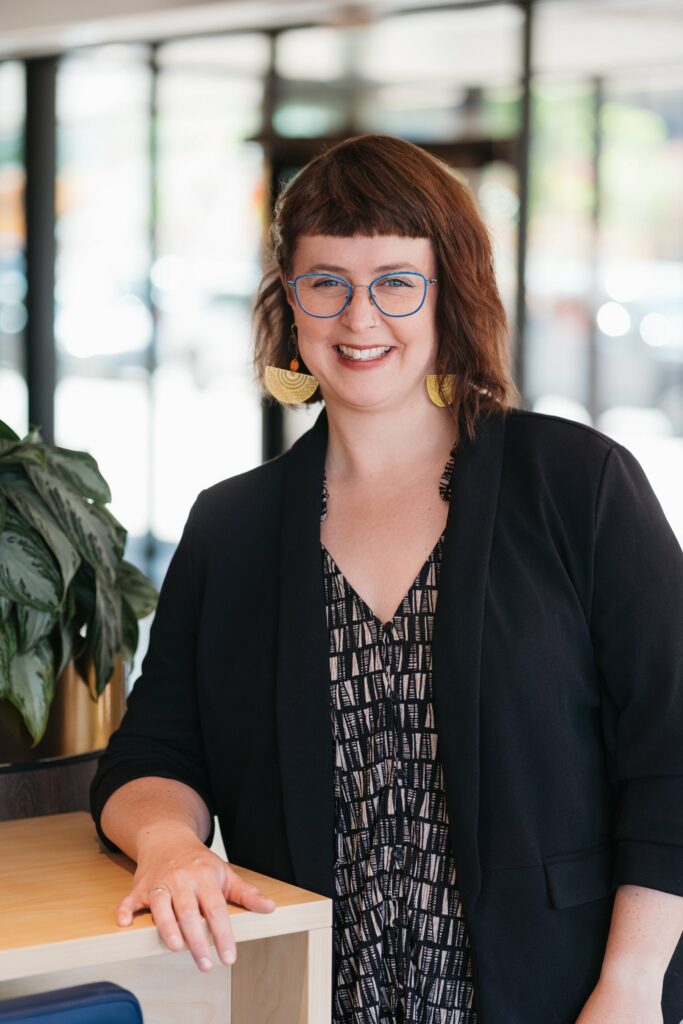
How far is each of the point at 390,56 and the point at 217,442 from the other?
255 cm

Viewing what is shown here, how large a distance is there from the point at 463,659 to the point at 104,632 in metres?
0.69

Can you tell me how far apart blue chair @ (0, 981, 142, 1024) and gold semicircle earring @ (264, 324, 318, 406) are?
2.79 feet

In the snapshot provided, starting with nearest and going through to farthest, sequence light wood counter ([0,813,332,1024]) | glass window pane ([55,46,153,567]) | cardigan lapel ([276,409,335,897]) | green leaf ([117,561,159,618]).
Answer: light wood counter ([0,813,332,1024])
cardigan lapel ([276,409,335,897])
green leaf ([117,561,159,618])
glass window pane ([55,46,153,567])

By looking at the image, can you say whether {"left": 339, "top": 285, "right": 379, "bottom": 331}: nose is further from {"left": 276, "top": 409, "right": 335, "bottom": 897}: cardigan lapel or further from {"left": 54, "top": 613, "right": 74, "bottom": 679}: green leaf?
{"left": 54, "top": 613, "right": 74, "bottom": 679}: green leaf

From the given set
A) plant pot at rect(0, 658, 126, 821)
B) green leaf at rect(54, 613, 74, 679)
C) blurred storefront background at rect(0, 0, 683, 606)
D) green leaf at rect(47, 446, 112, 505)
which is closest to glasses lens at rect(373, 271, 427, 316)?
green leaf at rect(47, 446, 112, 505)

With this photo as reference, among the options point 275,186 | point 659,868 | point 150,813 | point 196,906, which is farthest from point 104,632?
point 275,186

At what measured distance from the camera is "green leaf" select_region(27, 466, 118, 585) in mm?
1897

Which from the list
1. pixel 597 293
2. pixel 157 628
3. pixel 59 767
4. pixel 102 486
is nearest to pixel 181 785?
pixel 157 628

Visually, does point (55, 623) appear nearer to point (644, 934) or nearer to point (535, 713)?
point (535, 713)

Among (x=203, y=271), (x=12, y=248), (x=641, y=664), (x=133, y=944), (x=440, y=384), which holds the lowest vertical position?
(x=133, y=944)

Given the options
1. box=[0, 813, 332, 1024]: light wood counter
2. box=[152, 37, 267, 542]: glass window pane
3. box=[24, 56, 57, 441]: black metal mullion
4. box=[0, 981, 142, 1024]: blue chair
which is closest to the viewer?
box=[0, 981, 142, 1024]: blue chair

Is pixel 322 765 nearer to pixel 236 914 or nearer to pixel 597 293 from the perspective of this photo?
pixel 236 914

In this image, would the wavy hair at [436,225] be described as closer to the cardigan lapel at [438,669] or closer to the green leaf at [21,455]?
the cardigan lapel at [438,669]

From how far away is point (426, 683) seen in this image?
1563 mm
